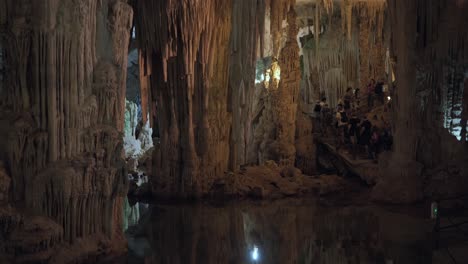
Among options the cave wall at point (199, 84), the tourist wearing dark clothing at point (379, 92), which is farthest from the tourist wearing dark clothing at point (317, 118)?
the cave wall at point (199, 84)

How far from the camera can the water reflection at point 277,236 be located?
574 cm

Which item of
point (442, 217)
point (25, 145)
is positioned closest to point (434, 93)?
point (442, 217)

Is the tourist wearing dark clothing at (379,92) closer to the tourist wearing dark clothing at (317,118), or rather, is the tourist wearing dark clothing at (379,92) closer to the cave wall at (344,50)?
the tourist wearing dark clothing at (317,118)

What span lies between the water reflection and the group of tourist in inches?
127

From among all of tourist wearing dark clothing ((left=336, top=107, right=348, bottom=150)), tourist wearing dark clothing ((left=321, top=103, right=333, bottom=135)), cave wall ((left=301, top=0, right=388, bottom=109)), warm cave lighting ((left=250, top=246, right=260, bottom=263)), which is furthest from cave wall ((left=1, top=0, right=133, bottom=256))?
cave wall ((left=301, top=0, right=388, bottom=109))

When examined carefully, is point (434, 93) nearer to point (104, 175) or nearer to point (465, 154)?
point (465, 154)

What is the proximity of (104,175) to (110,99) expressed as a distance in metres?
0.90

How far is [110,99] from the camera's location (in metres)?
5.93

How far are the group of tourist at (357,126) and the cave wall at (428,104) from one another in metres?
1.66

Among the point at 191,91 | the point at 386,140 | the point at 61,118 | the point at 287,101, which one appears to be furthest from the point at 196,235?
the point at 287,101

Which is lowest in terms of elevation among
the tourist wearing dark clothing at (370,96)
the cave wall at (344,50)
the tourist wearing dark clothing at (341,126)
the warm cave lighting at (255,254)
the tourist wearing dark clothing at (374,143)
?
the warm cave lighting at (255,254)

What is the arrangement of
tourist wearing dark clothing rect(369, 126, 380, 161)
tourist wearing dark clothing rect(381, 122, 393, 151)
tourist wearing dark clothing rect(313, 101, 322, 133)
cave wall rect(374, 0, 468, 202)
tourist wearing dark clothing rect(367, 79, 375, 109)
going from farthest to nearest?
tourist wearing dark clothing rect(313, 101, 322, 133), tourist wearing dark clothing rect(367, 79, 375, 109), tourist wearing dark clothing rect(369, 126, 380, 161), tourist wearing dark clothing rect(381, 122, 393, 151), cave wall rect(374, 0, 468, 202)

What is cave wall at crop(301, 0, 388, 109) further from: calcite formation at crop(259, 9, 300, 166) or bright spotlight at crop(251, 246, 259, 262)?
bright spotlight at crop(251, 246, 259, 262)

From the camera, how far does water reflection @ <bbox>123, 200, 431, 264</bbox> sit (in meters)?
5.74
